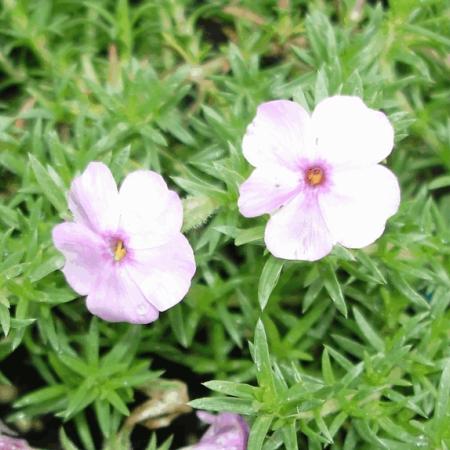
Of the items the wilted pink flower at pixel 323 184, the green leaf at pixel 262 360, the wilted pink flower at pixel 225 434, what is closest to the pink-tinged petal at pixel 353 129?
the wilted pink flower at pixel 323 184

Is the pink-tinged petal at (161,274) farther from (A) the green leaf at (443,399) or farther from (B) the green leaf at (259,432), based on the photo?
(A) the green leaf at (443,399)

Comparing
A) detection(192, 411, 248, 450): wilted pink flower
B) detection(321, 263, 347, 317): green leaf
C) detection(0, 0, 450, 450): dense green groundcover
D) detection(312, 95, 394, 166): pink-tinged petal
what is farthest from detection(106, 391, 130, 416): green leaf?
detection(312, 95, 394, 166): pink-tinged petal

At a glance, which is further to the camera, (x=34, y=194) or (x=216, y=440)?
(x=34, y=194)

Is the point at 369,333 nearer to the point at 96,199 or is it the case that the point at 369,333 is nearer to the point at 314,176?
the point at 314,176

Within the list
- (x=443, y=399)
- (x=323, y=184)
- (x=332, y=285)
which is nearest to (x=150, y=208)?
(x=323, y=184)

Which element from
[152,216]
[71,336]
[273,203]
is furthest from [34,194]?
[273,203]

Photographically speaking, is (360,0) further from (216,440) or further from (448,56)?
(216,440)
